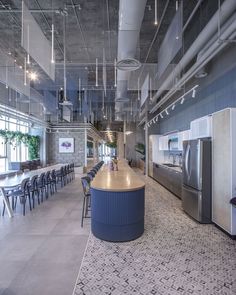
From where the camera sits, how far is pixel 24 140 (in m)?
11.8

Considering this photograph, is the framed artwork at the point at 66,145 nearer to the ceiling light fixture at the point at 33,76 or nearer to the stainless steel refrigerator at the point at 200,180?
the ceiling light fixture at the point at 33,76

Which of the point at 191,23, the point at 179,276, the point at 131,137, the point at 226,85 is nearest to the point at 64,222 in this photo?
the point at 179,276

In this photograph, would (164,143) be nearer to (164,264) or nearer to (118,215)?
(118,215)

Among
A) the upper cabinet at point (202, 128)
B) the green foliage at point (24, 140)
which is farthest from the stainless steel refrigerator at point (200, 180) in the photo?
the green foliage at point (24, 140)

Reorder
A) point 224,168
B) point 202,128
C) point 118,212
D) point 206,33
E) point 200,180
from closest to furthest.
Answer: point 118,212, point 206,33, point 224,168, point 200,180, point 202,128

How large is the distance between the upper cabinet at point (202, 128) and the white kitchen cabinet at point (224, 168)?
5.8 inches

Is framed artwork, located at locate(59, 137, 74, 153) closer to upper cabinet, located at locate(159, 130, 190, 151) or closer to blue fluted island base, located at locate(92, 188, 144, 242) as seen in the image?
upper cabinet, located at locate(159, 130, 190, 151)

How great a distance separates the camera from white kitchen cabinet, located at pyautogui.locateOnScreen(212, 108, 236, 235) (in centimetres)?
381

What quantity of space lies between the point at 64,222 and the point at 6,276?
6.53 ft

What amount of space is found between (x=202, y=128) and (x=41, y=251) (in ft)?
13.0

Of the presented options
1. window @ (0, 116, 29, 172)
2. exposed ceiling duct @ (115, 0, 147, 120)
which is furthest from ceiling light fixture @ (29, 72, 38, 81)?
exposed ceiling duct @ (115, 0, 147, 120)

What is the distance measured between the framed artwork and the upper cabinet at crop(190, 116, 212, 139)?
10.2 m

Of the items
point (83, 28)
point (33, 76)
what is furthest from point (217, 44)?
point (33, 76)

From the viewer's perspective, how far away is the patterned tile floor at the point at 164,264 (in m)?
2.46
